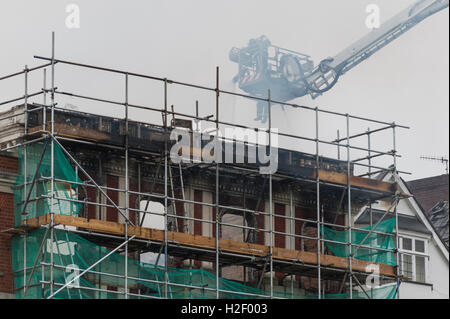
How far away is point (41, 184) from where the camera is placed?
42.2 m

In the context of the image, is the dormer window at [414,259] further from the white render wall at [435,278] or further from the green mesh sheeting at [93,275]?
the green mesh sheeting at [93,275]

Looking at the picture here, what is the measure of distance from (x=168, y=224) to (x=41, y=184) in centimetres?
528

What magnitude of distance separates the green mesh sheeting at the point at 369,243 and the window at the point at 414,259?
7507 millimetres

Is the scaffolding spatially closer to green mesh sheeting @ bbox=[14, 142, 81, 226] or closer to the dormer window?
green mesh sheeting @ bbox=[14, 142, 81, 226]

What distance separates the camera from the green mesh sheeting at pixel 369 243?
48906mm

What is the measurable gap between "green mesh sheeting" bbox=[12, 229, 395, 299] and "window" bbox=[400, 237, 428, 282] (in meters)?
13.6

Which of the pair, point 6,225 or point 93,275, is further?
point 93,275

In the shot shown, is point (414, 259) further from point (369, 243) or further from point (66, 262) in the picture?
point (66, 262)

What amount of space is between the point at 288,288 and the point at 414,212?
1240cm

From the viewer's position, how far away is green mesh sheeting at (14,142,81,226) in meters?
41.8

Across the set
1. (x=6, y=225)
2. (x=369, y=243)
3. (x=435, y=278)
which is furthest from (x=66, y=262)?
(x=435, y=278)

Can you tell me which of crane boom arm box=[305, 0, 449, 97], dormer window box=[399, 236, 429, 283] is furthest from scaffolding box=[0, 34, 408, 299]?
crane boom arm box=[305, 0, 449, 97]

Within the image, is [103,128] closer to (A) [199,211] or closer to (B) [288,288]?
(A) [199,211]

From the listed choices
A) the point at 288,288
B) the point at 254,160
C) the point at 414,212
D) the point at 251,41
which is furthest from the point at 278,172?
the point at 251,41
